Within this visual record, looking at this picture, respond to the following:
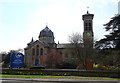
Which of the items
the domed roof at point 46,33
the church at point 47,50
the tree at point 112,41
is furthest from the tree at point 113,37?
the domed roof at point 46,33

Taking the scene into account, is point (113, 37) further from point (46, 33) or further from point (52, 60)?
point (46, 33)

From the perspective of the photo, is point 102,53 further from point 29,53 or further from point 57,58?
point 29,53

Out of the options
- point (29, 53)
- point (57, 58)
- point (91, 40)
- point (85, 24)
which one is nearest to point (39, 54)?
point (29, 53)

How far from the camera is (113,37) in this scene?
32.6 meters

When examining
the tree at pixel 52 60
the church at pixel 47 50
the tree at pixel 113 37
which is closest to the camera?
the tree at pixel 113 37

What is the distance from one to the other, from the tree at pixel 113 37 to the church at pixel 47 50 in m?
39.7

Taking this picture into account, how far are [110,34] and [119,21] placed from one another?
2.37 meters

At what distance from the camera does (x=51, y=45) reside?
3647 inches

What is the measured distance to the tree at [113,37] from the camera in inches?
1275

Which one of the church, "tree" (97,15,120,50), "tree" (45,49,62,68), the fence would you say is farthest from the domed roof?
"tree" (97,15,120,50)

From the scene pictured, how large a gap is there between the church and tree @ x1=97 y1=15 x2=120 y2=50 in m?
39.7

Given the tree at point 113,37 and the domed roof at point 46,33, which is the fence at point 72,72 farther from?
the domed roof at point 46,33

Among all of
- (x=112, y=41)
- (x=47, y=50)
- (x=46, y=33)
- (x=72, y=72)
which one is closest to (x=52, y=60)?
(x=47, y=50)

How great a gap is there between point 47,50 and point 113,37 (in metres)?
56.1
